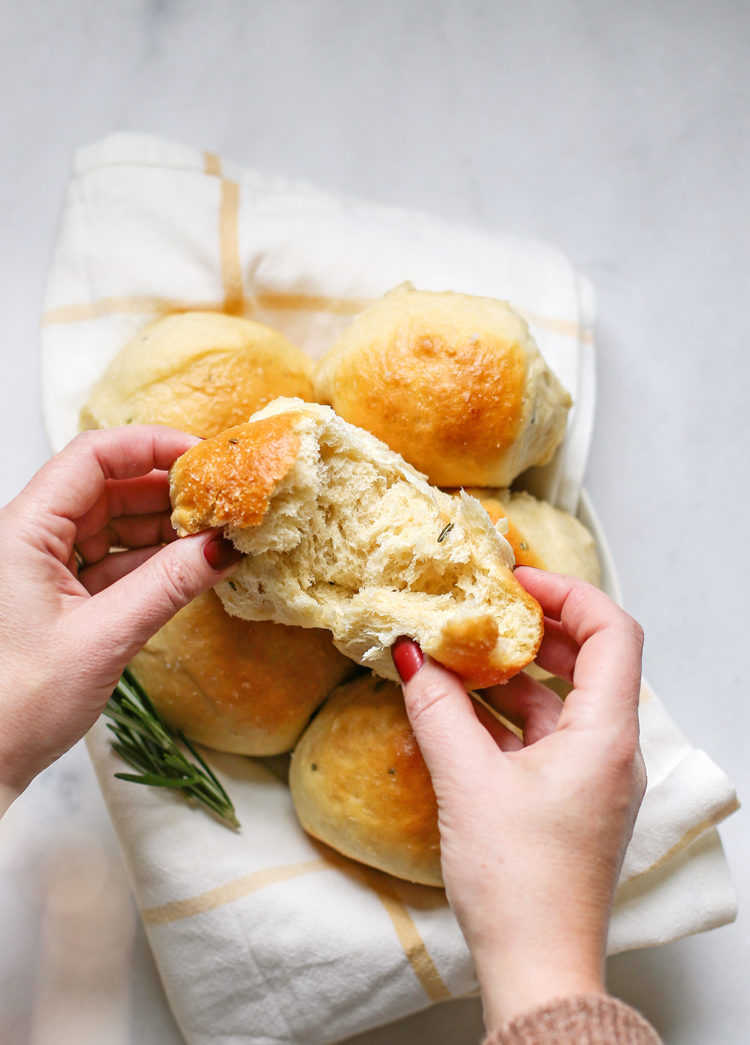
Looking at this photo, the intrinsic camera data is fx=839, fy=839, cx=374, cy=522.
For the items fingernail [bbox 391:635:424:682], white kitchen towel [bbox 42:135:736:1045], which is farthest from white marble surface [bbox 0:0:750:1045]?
fingernail [bbox 391:635:424:682]

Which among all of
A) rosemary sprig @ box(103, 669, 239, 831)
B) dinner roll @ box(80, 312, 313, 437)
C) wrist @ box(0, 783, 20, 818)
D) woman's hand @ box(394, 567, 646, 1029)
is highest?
dinner roll @ box(80, 312, 313, 437)

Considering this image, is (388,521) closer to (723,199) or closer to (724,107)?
(723,199)

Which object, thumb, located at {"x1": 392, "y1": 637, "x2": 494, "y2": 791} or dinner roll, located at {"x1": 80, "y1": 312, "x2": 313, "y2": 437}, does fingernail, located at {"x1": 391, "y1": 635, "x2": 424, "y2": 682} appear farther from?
dinner roll, located at {"x1": 80, "y1": 312, "x2": 313, "y2": 437}

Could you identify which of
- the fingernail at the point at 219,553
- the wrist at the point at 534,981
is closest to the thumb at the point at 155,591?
the fingernail at the point at 219,553

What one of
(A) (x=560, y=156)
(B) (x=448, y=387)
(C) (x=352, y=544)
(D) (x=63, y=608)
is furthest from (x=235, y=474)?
(A) (x=560, y=156)

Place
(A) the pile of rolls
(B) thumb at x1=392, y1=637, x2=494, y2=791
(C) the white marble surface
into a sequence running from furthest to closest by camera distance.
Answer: (C) the white marble surface → (A) the pile of rolls → (B) thumb at x1=392, y1=637, x2=494, y2=791

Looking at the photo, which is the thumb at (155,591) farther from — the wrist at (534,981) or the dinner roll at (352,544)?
the wrist at (534,981)

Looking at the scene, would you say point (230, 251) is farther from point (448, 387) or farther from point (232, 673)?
point (232, 673)

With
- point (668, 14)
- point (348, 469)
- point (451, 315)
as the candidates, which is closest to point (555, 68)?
point (668, 14)
